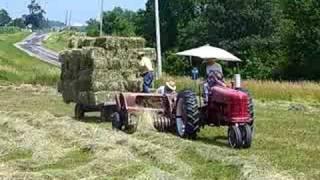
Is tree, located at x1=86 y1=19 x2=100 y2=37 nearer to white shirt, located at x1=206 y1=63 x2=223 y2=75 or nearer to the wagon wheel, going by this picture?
the wagon wheel

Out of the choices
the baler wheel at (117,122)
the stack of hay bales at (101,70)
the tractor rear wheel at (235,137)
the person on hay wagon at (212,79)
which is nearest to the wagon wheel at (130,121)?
the baler wheel at (117,122)

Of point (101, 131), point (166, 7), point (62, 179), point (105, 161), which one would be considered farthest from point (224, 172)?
point (166, 7)

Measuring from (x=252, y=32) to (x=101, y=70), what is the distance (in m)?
55.4

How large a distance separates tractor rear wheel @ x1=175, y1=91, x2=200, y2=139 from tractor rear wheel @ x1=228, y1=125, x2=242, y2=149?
3.49 feet

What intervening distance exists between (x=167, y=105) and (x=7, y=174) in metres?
8.04

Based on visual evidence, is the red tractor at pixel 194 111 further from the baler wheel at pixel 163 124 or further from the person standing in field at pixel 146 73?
the person standing in field at pixel 146 73

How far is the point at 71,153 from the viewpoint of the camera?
517 inches

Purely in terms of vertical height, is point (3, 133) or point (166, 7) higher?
point (166, 7)

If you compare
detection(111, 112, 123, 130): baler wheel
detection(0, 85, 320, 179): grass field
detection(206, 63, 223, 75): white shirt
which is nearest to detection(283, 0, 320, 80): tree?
detection(0, 85, 320, 179): grass field

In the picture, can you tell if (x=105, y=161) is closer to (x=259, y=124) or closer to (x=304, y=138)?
(x=304, y=138)

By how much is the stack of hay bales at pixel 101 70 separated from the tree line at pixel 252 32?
3856 cm

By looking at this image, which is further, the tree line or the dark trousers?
the tree line

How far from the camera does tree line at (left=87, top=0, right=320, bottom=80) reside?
2419 inches

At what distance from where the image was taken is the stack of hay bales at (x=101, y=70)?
72.7ft
